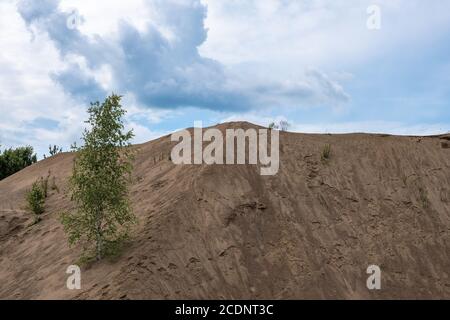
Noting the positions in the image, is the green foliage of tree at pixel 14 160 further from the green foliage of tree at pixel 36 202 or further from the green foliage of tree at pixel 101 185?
the green foliage of tree at pixel 101 185

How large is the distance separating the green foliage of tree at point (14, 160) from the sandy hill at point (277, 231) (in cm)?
1956

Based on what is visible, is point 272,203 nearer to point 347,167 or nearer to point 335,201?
point 335,201

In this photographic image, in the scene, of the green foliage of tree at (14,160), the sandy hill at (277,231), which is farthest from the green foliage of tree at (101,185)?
the green foliage of tree at (14,160)

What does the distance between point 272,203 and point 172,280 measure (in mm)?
5228

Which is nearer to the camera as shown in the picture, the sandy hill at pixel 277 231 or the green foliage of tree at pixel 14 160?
the sandy hill at pixel 277 231

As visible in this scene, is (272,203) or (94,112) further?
(272,203)

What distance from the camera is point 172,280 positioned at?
14.1 metres

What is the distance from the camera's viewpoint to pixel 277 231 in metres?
17.0

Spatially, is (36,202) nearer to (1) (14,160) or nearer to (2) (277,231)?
(2) (277,231)

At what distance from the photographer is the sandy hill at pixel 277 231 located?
48.3 ft

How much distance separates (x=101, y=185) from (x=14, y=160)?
28463 mm

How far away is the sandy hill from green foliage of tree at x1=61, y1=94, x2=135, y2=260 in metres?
0.83
